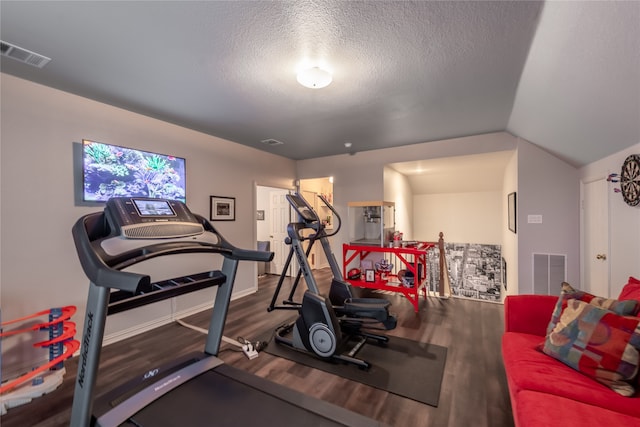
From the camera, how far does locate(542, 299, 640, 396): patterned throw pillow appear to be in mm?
1351

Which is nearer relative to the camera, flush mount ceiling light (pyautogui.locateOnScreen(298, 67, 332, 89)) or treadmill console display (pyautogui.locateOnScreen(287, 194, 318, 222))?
flush mount ceiling light (pyautogui.locateOnScreen(298, 67, 332, 89))

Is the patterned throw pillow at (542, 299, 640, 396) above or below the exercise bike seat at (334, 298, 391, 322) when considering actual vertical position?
above

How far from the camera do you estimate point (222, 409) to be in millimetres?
1541

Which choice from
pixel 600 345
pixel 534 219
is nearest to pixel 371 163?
pixel 534 219

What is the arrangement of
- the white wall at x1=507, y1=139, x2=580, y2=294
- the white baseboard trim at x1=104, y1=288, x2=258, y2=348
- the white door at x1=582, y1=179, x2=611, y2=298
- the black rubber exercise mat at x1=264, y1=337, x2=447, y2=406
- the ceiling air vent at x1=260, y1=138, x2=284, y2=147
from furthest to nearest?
the ceiling air vent at x1=260, y1=138, x2=284, y2=147, the white wall at x1=507, y1=139, x2=580, y2=294, the white baseboard trim at x1=104, y1=288, x2=258, y2=348, the white door at x1=582, y1=179, x2=611, y2=298, the black rubber exercise mat at x1=264, y1=337, x2=447, y2=406

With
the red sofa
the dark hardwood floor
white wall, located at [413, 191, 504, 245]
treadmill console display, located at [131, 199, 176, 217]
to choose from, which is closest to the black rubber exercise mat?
the dark hardwood floor

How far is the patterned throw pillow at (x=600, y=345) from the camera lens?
1.35 metres

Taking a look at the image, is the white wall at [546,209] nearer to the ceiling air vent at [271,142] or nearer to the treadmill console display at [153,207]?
the ceiling air vent at [271,142]

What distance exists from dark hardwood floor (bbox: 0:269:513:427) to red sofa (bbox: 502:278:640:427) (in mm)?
463

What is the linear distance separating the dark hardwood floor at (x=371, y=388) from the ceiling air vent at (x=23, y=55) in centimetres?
261

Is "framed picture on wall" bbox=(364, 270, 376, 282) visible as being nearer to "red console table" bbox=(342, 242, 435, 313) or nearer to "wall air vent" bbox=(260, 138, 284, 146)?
"red console table" bbox=(342, 242, 435, 313)

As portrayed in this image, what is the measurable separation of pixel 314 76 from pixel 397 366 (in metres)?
2.64

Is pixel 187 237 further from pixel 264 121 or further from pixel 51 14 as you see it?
pixel 264 121

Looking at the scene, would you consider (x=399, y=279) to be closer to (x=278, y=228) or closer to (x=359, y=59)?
(x=359, y=59)
